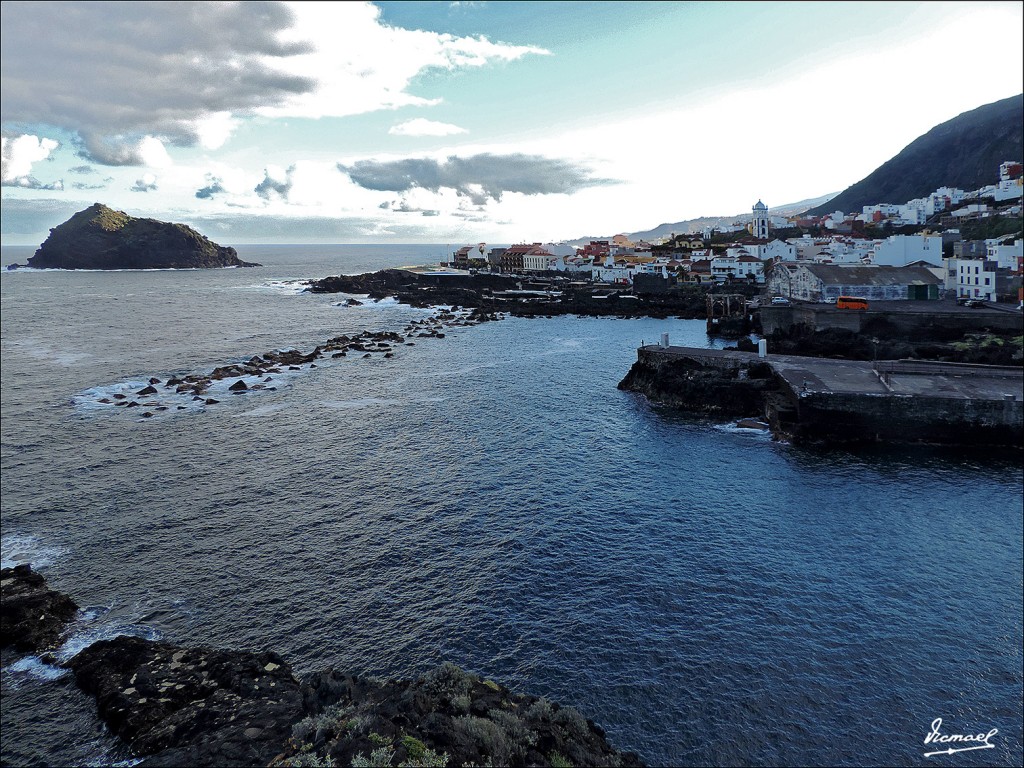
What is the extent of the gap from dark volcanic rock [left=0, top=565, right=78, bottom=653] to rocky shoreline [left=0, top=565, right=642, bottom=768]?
4cm

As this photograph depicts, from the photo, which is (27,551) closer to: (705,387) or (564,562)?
(564,562)

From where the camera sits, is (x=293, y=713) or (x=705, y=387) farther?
(x=705, y=387)

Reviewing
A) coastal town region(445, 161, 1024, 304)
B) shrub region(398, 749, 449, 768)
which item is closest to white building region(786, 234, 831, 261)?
coastal town region(445, 161, 1024, 304)

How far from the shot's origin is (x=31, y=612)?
17453 millimetres

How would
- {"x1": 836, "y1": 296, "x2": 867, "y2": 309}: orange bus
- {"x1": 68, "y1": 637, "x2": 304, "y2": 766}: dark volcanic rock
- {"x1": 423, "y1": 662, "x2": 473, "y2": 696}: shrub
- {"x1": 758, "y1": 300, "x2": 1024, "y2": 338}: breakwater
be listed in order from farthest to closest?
1. {"x1": 836, "y1": 296, "x2": 867, "y2": 309}: orange bus
2. {"x1": 758, "y1": 300, "x2": 1024, "y2": 338}: breakwater
3. {"x1": 423, "y1": 662, "x2": 473, "y2": 696}: shrub
4. {"x1": 68, "y1": 637, "x2": 304, "y2": 766}: dark volcanic rock

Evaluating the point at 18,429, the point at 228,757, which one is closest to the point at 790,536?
the point at 228,757

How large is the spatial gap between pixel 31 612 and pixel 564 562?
1626cm

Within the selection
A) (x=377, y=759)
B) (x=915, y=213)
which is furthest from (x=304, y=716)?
(x=915, y=213)

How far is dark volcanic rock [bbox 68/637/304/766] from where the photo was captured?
11555mm

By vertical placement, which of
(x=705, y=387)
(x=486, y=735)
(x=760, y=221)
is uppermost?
(x=760, y=221)

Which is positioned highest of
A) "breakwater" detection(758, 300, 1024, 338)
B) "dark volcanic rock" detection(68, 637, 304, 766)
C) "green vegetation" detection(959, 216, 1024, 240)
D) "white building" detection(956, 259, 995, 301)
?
"green vegetation" detection(959, 216, 1024, 240)

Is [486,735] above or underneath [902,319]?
underneath

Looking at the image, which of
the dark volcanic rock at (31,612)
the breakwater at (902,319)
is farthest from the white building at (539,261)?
the dark volcanic rock at (31,612)

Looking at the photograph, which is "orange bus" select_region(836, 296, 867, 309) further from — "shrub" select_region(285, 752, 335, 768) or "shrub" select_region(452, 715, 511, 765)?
"shrub" select_region(285, 752, 335, 768)
